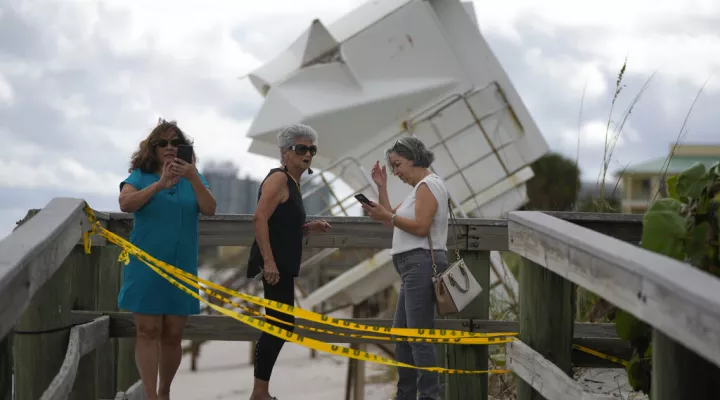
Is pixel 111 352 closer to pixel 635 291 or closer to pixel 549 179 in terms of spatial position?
pixel 635 291

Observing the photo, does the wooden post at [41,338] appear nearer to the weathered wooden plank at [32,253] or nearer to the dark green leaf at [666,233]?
the weathered wooden plank at [32,253]

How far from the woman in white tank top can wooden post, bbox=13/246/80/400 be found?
1.49 meters

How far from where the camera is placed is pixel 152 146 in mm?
4441

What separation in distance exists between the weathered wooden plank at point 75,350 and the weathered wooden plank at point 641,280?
194cm

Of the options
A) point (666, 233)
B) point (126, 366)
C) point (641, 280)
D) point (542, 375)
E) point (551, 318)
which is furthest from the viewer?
point (126, 366)

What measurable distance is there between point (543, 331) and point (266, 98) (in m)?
8.91

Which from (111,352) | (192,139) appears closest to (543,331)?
(192,139)

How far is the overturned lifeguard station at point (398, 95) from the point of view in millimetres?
12031

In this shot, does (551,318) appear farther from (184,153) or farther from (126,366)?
(126,366)

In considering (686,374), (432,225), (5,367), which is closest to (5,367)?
(5,367)

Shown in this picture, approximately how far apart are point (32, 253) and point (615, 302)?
1829 millimetres

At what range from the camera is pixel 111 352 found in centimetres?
557

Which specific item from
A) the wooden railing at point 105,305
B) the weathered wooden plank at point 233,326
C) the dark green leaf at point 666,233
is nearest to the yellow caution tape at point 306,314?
the wooden railing at point 105,305

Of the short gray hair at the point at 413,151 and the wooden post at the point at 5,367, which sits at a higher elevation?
the short gray hair at the point at 413,151
